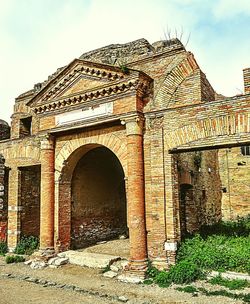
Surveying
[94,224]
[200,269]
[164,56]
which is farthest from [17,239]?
[164,56]

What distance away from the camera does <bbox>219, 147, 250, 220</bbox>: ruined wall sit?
1661 cm

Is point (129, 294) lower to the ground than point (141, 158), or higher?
lower

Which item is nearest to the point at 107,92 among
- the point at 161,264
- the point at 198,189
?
the point at 161,264

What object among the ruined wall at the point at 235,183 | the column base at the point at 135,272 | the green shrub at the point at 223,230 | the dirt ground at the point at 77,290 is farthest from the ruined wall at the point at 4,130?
the ruined wall at the point at 235,183

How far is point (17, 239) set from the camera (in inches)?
510

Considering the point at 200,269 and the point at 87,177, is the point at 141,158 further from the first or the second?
the point at 87,177

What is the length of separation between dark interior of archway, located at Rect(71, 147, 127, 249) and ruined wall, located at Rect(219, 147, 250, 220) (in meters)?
5.87

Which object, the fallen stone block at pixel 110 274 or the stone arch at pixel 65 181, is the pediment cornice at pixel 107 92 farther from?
the fallen stone block at pixel 110 274

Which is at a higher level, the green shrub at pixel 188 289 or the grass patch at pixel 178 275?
the grass patch at pixel 178 275

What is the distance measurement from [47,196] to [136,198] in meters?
3.76

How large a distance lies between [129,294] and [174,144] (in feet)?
13.7

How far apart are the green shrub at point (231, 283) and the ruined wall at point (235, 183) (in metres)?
9.55

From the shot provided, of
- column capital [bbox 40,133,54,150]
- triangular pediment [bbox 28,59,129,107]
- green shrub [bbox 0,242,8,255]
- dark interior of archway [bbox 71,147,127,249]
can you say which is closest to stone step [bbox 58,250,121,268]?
dark interior of archway [bbox 71,147,127,249]

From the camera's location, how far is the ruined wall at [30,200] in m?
13.4
